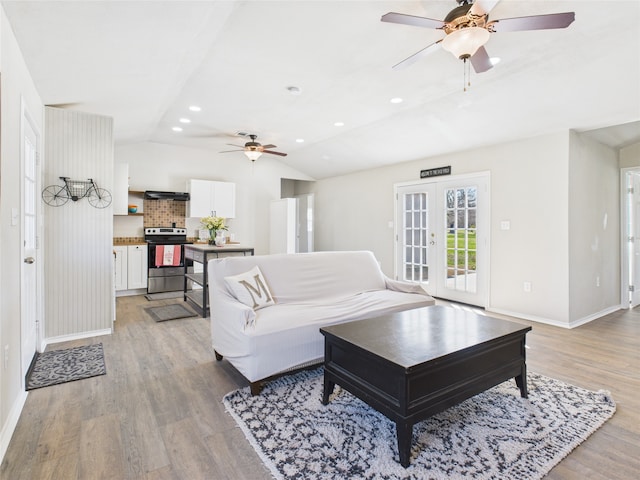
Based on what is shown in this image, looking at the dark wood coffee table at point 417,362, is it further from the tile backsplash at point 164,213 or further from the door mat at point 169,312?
the tile backsplash at point 164,213

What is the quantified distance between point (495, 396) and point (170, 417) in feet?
7.02

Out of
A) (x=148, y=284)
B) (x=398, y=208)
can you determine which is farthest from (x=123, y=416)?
(x=398, y=208)

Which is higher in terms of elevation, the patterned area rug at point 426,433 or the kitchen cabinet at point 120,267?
the kitchen cabinet at point 120,267

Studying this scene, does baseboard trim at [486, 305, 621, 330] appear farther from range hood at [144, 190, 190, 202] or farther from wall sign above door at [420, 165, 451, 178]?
range hood at [144, 190, 190, 202]

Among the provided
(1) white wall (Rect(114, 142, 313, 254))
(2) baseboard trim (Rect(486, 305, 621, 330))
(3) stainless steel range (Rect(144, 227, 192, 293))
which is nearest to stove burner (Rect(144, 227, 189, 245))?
(3) stainless steel range (Rect(144, 227, 192, 293))

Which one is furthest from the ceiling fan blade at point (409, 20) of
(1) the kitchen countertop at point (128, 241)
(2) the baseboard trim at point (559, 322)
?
(1) the kitchen countertop at point (128, 241)

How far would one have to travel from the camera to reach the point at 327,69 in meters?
3.39

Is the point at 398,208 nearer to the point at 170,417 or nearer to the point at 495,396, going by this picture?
the point at 495,396

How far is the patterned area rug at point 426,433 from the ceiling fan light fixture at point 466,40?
2270 millimetres

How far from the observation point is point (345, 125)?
523 centimetres

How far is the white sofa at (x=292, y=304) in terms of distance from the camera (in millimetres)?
2475

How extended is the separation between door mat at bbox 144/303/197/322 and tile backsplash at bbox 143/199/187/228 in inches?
77.1

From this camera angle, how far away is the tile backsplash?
638cm

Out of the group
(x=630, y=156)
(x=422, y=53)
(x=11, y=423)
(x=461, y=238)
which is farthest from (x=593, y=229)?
(x=11, y=423)
